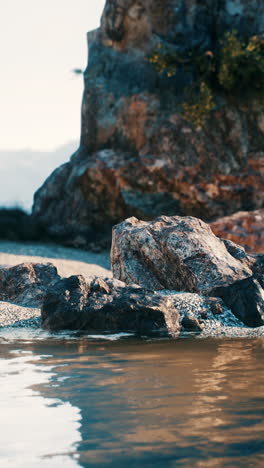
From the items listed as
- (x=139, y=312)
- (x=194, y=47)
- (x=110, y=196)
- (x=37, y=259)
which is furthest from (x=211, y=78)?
(x=139, y=312)

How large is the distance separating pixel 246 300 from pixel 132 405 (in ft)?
11.3

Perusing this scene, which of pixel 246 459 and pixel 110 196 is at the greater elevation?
pixel 110 196

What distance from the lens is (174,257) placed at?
739cm

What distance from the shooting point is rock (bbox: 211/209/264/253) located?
12.1m

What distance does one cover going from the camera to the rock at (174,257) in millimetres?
7277

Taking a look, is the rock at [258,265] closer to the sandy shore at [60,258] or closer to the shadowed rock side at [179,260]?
Result: the shadowed rock side at [179,260]

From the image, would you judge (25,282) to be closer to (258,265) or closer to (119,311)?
(119,311)

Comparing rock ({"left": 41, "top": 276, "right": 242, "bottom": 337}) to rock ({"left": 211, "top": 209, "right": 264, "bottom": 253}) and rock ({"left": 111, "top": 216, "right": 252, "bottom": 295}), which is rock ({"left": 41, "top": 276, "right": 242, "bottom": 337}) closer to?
rock ({"left": 111, "top": 216, "right": 252, "bottom": 295})

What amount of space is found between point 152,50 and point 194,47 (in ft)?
3.53

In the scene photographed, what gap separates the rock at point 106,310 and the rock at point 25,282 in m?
1.61

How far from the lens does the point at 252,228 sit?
1255cm

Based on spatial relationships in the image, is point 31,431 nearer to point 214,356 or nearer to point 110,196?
point 214,356

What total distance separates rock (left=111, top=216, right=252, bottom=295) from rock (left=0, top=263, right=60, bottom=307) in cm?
98

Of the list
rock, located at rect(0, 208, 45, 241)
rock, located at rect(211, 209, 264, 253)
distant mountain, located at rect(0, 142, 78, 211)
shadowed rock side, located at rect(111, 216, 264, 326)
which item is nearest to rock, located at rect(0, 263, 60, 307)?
shadowed rock side, located at rect(111, 216, 264, 326)
